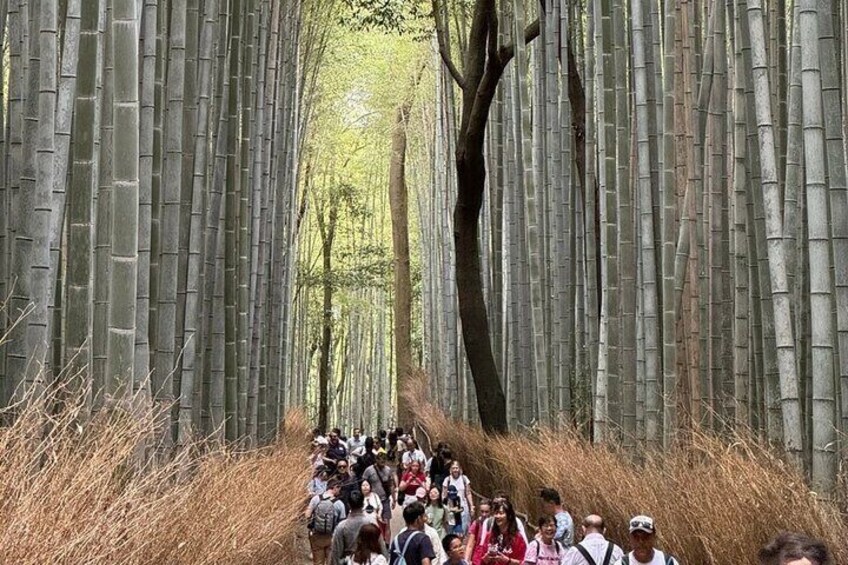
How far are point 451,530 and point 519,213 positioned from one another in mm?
4467

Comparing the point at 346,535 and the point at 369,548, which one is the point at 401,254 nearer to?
the point at 346,535

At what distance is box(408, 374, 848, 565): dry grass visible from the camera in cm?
439

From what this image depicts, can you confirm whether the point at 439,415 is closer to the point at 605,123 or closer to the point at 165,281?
the point at 605,123

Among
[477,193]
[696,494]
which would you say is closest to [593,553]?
[696,494]

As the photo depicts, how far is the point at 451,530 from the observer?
865cm

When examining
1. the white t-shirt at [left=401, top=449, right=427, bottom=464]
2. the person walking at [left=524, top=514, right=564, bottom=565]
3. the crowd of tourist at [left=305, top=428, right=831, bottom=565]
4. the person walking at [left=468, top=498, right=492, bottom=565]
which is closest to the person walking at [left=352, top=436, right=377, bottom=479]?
the crowd of tourist at [left=305, top=428, right=831, bottom=565]

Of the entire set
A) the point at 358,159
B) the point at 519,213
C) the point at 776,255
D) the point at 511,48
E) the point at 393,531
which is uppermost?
the point at 358,159

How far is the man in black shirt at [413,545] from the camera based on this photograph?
5.71 metres

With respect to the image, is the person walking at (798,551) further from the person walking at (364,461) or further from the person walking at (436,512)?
the person walking at (364,461)

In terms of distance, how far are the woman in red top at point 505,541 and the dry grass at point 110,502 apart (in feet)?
3.44

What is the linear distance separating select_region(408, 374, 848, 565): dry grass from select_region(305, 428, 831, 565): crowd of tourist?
A: 179 millimetres

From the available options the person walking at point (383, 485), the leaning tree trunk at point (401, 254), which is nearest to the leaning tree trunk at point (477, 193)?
the person walking at point (383, 485)

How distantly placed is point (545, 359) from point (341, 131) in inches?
662

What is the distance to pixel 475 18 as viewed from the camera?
12.2 m
